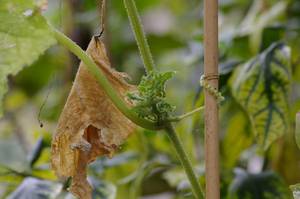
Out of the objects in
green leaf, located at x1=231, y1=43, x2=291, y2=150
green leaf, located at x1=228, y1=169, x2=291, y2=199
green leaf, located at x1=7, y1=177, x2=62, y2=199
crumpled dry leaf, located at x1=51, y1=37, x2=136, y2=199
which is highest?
green leaf, located at x1=231, y1=43, x2=291, y2=150

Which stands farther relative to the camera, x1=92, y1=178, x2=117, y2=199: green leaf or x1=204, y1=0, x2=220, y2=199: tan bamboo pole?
x1=92, y1=178, x2=117, y2=199: green leaf

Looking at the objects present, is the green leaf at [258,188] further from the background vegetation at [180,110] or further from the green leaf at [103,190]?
the green leaf at [103,190]

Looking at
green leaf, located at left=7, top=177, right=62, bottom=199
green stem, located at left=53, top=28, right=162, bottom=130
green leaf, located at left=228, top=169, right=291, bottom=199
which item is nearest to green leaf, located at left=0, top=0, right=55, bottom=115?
green stem, located at left=53, top=28, right=162, bottom=130

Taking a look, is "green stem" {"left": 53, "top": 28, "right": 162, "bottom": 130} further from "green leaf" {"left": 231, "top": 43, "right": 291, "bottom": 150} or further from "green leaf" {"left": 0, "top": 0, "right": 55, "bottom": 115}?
"green leaf" {"left": 231, "top": 43, "right": 291, "bottom": 150}

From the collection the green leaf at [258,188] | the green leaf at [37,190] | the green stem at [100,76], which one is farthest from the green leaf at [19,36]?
the green leaf at [258,188]

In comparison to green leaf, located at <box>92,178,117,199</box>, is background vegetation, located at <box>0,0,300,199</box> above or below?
above

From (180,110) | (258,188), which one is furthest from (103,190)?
(180,110)
